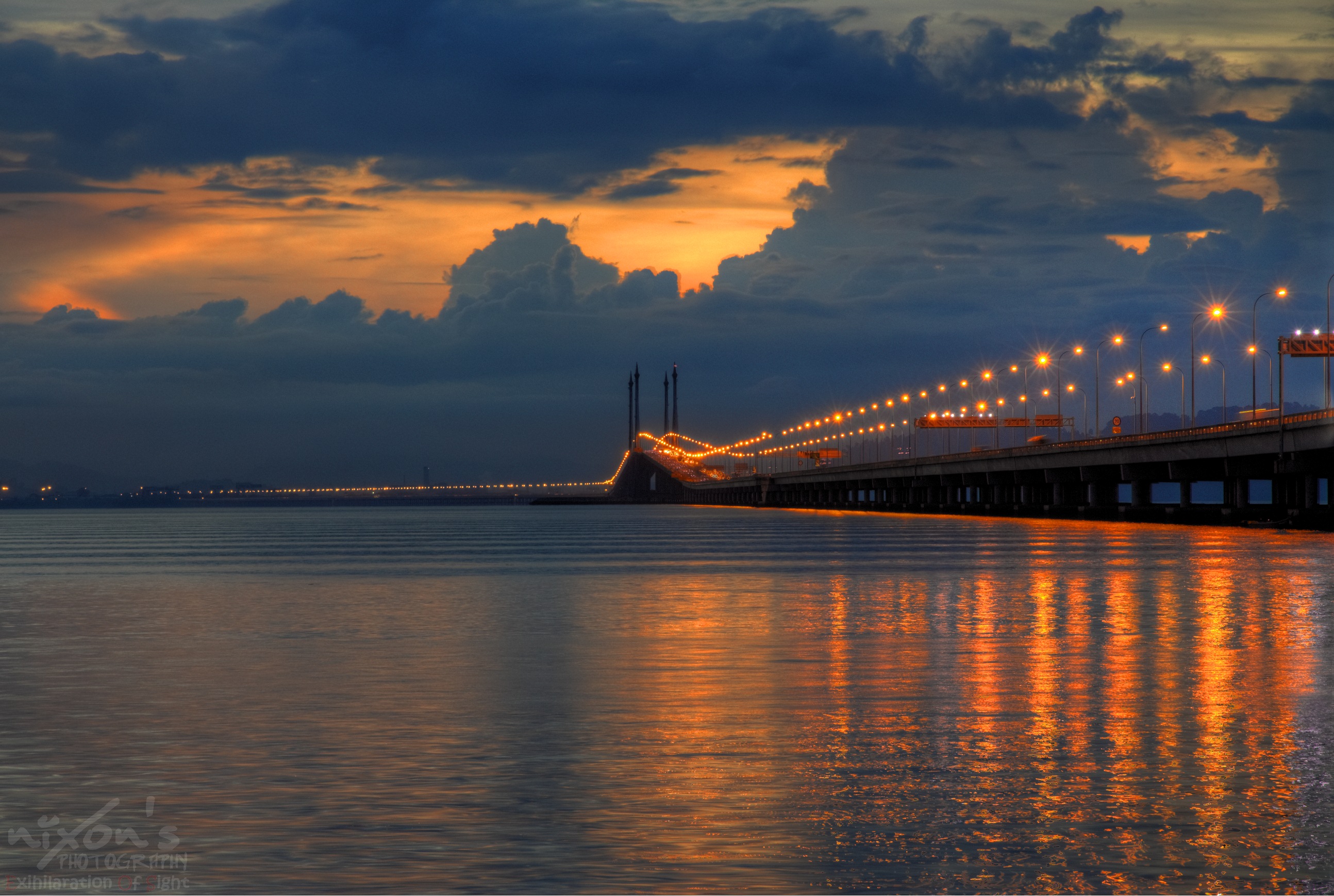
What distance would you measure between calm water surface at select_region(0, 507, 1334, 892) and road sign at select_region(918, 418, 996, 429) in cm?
14400

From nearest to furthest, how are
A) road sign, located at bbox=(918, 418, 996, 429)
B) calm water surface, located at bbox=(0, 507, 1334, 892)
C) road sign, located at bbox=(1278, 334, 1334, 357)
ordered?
1. calm water surface, located at bbox=(0, 507, 1334, 892)
2. road sign, located at bbox=(1278, 334, 1334, 357)
3. road sign, located at bbox=(918, 418, 996, 429)

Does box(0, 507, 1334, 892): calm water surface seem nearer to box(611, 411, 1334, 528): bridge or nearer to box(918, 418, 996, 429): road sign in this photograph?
box(611, 411, 1334, 528): bridge

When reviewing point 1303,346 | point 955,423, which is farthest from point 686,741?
point 955,423

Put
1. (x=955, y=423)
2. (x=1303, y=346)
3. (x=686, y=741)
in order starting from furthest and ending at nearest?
1. (x=955, y=423)
2. (x=1303, y=346)
3. (x=686, y=741)

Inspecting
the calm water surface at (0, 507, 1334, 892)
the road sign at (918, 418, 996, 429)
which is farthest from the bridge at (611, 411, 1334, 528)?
the calm water surface at (0, 507, 1334, 892)

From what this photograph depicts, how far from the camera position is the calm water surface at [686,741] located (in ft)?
36.1

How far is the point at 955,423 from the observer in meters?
189

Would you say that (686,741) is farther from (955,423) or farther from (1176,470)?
(955,423)

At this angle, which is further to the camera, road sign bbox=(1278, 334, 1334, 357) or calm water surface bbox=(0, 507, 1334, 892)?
road sign bbox=(1278, 334, 1334, 357)

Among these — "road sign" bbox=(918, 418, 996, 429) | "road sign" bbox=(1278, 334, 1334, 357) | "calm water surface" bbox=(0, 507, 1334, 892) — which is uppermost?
"road sign" bbox=(1278, 334, 1334, 357)

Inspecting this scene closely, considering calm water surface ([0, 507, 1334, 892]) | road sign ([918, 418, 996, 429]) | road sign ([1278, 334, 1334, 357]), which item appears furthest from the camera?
road sign ([918, 418, 996, 429])

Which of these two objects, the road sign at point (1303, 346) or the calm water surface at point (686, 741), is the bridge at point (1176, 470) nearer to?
the road sign at point (1303, 346)

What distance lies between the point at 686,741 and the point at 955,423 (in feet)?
579

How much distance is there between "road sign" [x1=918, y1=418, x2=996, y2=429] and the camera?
185137 millimetres
